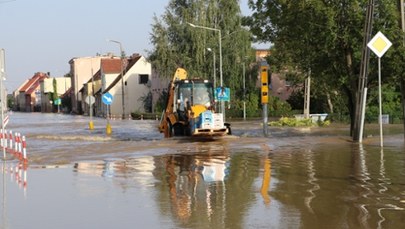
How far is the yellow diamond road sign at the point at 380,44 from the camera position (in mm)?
18953

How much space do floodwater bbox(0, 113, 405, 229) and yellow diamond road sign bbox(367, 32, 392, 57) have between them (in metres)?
3.13

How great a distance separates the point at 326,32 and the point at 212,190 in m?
13.1

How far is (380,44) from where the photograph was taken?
1903 cm

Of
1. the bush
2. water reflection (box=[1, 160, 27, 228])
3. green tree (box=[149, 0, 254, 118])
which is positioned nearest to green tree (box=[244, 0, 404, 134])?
water reflection (box=[1, 160, 27, 228])

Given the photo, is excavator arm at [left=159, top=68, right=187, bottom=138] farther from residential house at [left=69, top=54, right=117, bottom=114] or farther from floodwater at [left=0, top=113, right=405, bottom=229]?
residential house at [left=69, top=54, right=117, bottom=114]

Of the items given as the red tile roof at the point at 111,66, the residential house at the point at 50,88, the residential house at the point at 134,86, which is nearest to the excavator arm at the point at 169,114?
the residential house at the point at 134,86

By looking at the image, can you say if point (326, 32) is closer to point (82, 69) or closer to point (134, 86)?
point (134, 86)

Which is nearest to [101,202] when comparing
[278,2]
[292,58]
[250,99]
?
[278,2]

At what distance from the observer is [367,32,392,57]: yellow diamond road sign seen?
1895 centimetres

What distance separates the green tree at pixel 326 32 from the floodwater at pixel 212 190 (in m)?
5.08

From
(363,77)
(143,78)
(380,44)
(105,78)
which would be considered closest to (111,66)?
(105,78)

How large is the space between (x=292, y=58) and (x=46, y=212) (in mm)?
20073

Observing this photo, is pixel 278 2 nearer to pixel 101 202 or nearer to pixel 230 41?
pixel 101 202

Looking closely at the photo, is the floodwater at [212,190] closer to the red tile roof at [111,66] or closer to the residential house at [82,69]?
the red tile roof at [111,66]
